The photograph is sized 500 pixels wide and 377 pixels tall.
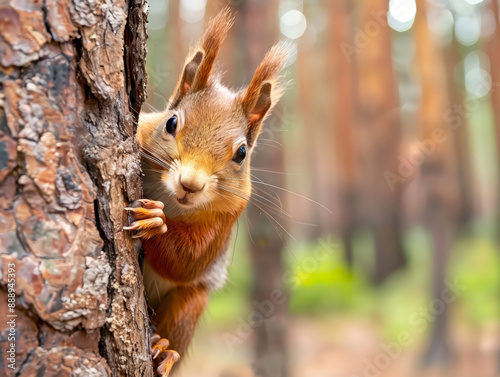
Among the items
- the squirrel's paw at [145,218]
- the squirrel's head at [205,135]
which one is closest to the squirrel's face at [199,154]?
the squirrel's head at [205,135]

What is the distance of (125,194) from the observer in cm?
123

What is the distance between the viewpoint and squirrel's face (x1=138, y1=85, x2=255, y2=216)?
1.58 m

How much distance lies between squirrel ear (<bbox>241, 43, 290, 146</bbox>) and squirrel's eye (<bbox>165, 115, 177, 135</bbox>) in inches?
13.5

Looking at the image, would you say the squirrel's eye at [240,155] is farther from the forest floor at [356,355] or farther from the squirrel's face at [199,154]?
the forest floor at [356,355]

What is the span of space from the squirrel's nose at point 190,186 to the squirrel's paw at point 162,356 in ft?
1.79

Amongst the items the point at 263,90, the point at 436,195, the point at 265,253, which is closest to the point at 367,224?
the point at 436,195

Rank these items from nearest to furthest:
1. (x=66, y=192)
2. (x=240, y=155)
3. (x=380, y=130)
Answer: (x=66, y=192) < (x=240, y=155) < (x=380, y=130)

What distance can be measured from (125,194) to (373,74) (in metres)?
7.17

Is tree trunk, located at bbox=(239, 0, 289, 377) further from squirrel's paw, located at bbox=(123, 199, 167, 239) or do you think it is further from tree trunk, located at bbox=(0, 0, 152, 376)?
tree trunk, located at bbox=(0, 0, 152, 376)

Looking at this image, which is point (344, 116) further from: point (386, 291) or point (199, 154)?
point (199, 154)

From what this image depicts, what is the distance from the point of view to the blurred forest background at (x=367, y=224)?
3.73 meters

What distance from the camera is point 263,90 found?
193cm

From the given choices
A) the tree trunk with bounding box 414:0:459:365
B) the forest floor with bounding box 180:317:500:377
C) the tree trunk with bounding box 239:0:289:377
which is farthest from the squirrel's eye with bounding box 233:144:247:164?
the tree trunk with bounding box 414:0:459:365

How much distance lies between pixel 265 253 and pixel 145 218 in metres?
2.45
